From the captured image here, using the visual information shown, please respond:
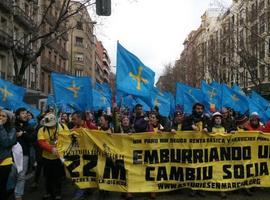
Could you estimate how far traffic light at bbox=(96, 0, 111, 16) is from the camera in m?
7.82

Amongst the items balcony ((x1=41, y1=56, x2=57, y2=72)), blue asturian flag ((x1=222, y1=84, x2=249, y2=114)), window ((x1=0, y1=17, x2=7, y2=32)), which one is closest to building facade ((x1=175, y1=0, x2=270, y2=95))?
blue asturian flag ((x1=222, y1=84, x2=249, y2=114))

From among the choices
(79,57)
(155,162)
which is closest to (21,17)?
(155,162)

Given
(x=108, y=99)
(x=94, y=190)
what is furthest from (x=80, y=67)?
(x=94, y=190)

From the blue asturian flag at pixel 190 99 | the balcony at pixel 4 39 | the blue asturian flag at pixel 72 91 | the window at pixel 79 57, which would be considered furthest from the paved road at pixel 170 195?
the window at pixel 79 57

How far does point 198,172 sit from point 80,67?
78.8 metres

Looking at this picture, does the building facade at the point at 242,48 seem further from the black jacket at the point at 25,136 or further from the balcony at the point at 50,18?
the black jacket at the point at 25,136

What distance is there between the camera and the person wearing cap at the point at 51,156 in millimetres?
8469

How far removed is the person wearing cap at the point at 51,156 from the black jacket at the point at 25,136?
1.16 ft

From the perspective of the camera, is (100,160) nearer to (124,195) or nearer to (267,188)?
(124,195)

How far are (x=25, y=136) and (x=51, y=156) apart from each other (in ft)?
2.05

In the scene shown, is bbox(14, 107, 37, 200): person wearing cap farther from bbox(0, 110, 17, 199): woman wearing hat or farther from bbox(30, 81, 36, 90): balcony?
bbox(30, 81, 36, 90): balcony

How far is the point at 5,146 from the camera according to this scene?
6289 mm

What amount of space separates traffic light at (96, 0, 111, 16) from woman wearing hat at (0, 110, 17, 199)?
239 cm

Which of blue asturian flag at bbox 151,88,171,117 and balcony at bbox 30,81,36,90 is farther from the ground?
balcony at bbox 30,81,36,90
